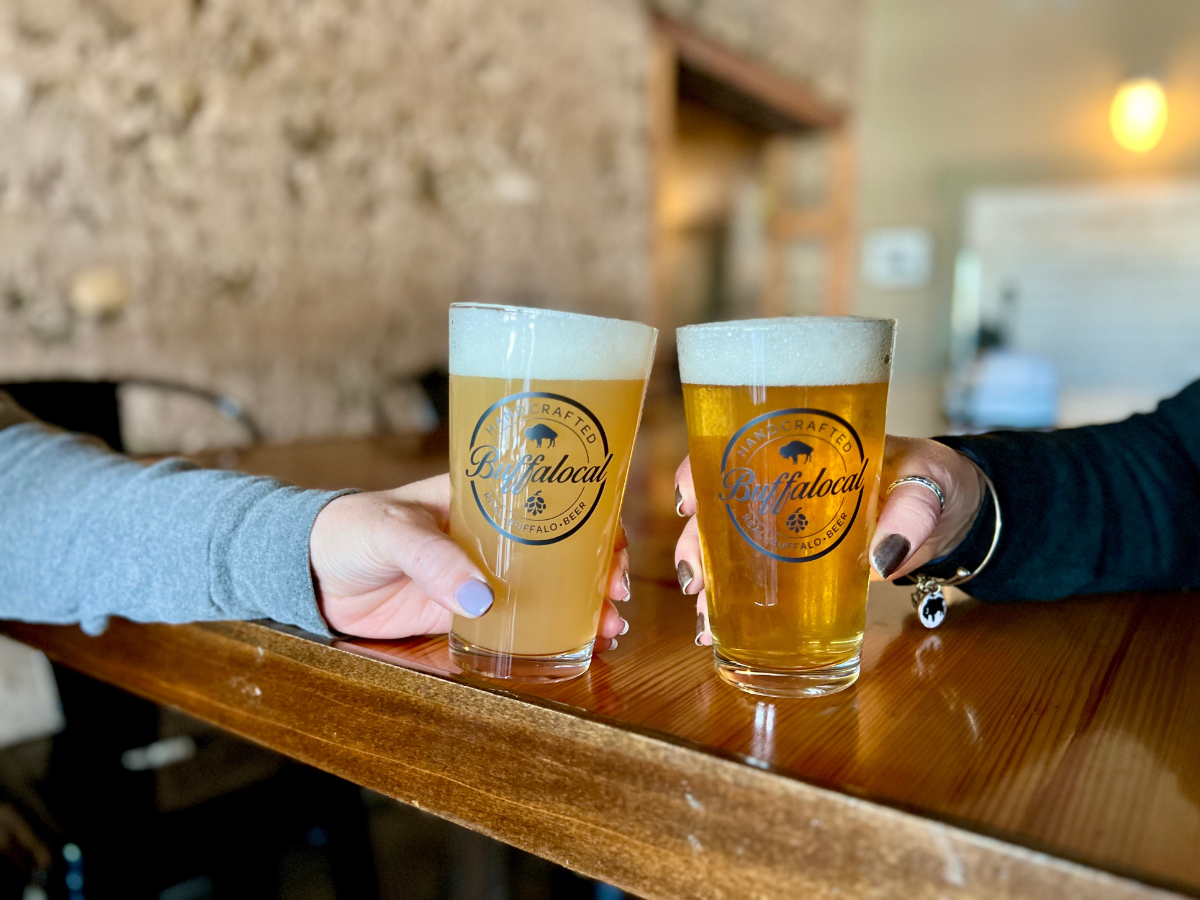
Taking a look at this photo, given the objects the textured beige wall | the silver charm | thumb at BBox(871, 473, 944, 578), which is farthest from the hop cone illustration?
the textured beige wall

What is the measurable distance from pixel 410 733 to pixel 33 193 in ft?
6.34

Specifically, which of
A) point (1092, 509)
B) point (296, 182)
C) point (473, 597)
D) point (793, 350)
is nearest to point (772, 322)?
point (793, 350)

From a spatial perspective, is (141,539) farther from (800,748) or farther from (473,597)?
(800,748)

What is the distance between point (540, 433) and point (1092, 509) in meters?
0.54

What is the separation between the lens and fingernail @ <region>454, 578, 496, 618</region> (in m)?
0.52

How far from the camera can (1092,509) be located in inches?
30.1

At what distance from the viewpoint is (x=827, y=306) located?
617cm

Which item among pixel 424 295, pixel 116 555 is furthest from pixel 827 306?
pixel 116 555

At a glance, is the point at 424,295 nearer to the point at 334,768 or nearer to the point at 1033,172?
the point at 334,768

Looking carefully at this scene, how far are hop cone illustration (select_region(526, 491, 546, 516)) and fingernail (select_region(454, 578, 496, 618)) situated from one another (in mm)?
53

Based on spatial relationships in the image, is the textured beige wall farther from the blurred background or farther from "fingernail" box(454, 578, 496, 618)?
"fingernail" box(454, 578, 496, 618)

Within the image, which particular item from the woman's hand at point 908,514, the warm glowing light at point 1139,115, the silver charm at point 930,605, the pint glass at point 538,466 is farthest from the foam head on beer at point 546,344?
the warm glowing light at point 1139,115

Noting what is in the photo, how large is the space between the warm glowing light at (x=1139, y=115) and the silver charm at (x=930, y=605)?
644 cm

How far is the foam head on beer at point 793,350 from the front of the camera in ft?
1.61
